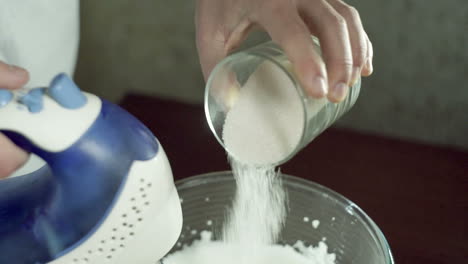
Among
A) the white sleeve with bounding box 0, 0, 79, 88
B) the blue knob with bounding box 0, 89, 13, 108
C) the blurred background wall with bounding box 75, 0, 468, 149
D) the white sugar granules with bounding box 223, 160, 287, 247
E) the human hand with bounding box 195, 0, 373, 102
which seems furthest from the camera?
the blurred background wall with bounding box 75, 0, 468, 149

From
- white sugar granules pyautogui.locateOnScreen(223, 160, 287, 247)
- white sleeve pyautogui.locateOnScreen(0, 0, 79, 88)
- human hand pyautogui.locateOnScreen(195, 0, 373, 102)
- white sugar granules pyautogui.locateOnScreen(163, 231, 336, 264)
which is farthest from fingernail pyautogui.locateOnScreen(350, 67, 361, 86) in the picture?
white sleeve pyautogui.locateOnScreen(0, 0, 79, 88)

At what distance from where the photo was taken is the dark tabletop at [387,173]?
880 millimetres

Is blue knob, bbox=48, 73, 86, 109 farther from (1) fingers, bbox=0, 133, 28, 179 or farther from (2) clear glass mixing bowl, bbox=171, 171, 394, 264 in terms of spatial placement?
(2) clear glass mixing bowl, bbox=171, 171, 394, 264

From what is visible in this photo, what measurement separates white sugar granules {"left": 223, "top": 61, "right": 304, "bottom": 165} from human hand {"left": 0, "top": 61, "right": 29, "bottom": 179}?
8.6 inches

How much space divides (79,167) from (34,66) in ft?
1.44

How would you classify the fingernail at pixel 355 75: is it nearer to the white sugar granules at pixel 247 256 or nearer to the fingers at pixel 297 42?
the fingers at pixel 297 42

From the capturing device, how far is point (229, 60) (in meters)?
0.59

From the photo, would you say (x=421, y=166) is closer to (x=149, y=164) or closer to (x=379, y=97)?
(x=379, y=97)

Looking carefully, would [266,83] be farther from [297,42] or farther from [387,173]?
[387,173]

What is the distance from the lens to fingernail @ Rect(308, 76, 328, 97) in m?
0.54

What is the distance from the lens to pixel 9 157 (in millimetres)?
478

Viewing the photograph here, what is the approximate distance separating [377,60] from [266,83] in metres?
0.65

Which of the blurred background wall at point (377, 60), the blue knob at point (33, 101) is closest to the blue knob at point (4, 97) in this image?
the blue knob at point (33, 101)

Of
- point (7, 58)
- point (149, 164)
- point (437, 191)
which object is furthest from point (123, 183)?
point (437, 191)
